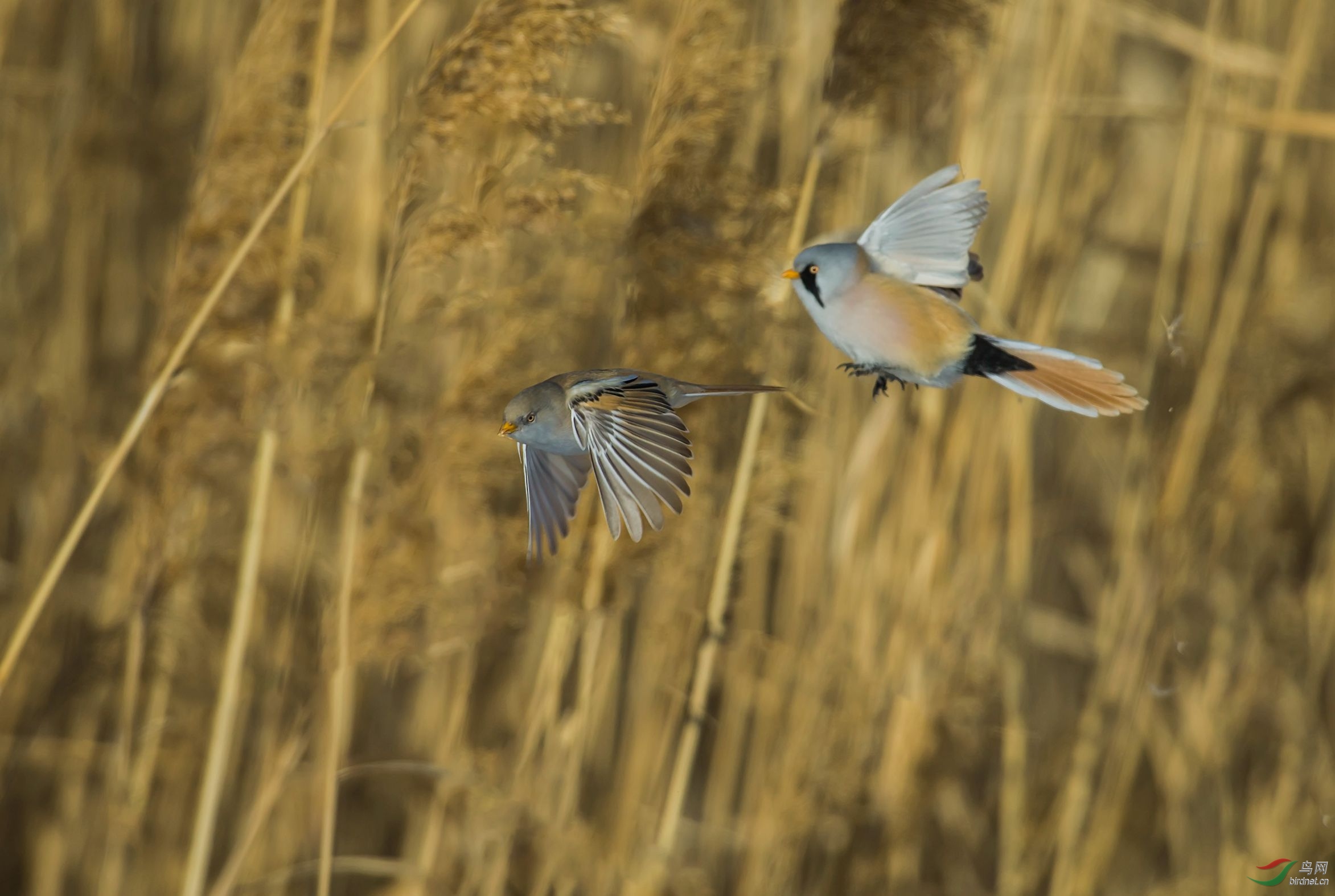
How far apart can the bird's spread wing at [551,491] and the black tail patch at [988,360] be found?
0.89 feet

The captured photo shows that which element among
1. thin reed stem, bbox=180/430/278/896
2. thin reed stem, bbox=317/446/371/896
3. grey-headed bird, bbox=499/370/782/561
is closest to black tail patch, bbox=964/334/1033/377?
grey-headed bird, bbox=499/370/782/561

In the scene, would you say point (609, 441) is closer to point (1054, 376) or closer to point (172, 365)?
point (1054, 376)

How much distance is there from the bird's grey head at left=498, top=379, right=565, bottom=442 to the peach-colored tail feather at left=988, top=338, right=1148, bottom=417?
0.27 metres

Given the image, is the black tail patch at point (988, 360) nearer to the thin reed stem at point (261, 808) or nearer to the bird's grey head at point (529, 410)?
the bird's grey head at point (529, 410)

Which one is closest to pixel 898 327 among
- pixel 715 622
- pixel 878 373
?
pixel 878 373

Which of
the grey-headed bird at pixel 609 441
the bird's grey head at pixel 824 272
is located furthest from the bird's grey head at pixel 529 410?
the bird's grey head at pixel 824 272

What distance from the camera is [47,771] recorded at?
193cm

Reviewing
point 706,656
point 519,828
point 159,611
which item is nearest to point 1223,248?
point 706,656

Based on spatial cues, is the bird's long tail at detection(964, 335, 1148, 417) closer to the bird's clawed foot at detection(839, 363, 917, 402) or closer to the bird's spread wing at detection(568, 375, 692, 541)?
the bird's clawed foot at detection(839, 363, 917, 402)

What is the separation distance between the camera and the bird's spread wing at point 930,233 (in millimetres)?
692

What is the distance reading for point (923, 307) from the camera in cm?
71

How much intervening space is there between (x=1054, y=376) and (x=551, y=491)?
0.34 metres

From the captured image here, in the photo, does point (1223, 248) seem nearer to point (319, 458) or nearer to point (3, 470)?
point (319, 458)

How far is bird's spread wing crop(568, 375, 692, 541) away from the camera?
593 millimetres
